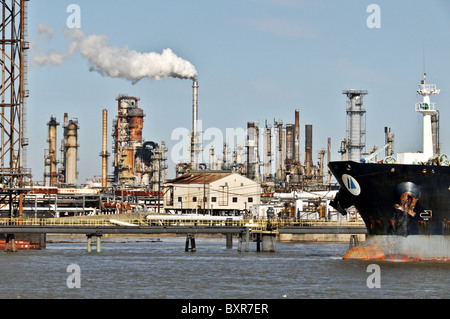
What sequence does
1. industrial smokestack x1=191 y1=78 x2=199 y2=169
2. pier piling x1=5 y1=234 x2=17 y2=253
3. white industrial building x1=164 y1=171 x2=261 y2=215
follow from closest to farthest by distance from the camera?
pier piling x1=5 y1=234 x2=17 y2=253
white industrial building x1=164 y1=171 x2=261 y2=215
industrial smokestack x1=191 y1=78 x2=199 y2=169

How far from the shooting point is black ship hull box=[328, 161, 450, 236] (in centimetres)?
5438

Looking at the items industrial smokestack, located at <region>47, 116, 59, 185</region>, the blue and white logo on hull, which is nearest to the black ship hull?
the blue and white logo on hull

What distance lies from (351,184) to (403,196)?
4.36 m

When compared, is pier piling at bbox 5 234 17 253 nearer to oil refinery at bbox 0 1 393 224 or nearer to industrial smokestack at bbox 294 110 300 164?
oil refinery at bbox 0 1 393 224

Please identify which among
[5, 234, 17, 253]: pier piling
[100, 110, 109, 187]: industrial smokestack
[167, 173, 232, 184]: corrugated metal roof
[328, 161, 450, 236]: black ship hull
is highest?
[100, 110, 109, 187]: industrial smokestack

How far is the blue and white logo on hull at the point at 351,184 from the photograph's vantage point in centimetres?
5700

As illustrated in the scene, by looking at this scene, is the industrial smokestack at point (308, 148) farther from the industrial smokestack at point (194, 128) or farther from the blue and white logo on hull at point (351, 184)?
the blue and white logo on hull at point (351, 184)

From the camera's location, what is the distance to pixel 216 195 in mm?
124938

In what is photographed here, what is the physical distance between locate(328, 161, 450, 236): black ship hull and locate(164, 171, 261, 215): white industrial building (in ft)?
220

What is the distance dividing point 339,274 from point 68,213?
10809 cm

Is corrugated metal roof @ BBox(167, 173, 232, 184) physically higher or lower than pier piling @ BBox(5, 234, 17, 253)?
higher

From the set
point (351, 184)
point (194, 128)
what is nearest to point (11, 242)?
point (351, 184)
